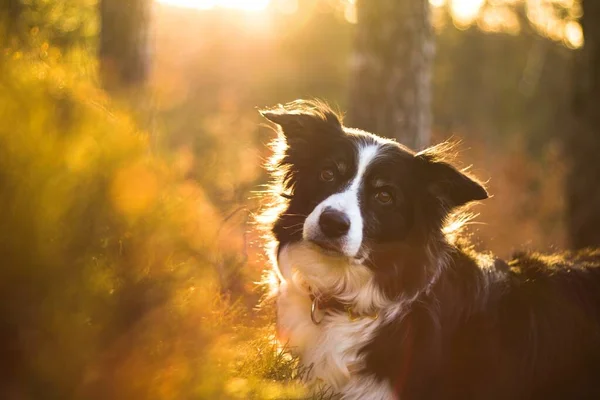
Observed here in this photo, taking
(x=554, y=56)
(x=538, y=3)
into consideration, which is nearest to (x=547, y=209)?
(x=538, y=3)

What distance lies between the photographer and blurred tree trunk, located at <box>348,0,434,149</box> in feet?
25.5

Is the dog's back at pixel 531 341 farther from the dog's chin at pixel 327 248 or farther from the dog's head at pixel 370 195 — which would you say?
the dog's chin at pixel 327 248

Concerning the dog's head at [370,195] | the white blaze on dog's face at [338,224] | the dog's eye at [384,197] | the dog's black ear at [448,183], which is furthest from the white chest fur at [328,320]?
the dog's black ear at [448,183]

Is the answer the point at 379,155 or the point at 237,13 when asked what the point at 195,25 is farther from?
the point at 379,155

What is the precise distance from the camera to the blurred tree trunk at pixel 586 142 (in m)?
8.70

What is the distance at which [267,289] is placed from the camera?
530 cm

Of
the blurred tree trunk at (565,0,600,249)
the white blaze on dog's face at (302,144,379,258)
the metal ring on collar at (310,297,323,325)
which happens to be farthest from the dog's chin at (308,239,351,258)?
the blurred tree trunk at (565,0,600,249)

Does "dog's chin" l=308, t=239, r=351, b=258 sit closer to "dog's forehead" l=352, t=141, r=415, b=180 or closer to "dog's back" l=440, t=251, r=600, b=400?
"dog's forehead" l=352, t=141, r=415, b=180

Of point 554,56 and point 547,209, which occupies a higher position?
point 554,56

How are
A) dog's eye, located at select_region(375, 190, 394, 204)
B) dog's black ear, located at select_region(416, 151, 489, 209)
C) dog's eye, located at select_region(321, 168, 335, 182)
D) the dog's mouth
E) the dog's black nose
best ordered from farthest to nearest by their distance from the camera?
dog's eye, located at select_region(321, 168, 335, 182)
dog's eye, located at select_region(375, 190, 394, 204)
dog's black ear, located at select_region(416, 151, 489, 209)
the dog's mouth
the dog's black nose

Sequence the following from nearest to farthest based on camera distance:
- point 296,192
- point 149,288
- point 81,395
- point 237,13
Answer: point 81,395 < point 149,288 < point 296,192 < point 237,13

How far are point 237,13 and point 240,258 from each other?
122 feet

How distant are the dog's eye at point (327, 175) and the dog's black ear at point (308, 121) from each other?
1.41 feet

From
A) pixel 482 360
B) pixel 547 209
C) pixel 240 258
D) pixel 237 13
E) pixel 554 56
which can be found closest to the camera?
pixel 482 360
